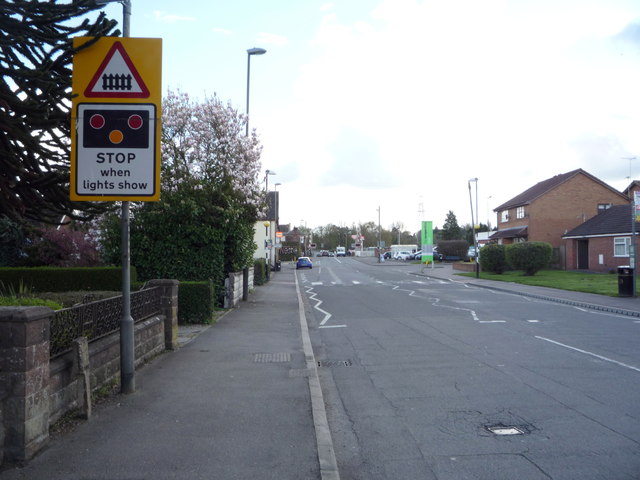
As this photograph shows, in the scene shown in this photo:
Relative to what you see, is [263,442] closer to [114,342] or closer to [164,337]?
[114,342]

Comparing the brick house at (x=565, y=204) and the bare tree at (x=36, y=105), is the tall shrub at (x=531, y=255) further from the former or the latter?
the bare tree at (x=36, y=105)

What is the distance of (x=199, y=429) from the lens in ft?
18.5

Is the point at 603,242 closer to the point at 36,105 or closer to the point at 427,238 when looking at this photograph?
the point at 427,238

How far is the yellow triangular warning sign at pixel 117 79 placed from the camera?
6750 millimetres

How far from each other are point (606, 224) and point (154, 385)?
42.0 metres

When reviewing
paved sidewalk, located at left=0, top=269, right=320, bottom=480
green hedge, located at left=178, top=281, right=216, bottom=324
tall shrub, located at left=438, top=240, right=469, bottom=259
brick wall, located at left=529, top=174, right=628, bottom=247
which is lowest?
paved sidewalk, located at left=0, top=269, right=320, bottom=480

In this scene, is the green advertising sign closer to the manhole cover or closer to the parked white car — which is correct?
the parked white car

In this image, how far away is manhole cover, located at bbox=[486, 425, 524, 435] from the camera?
5.74 metres

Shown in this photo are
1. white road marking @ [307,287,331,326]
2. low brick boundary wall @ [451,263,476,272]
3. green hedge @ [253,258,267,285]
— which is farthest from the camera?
low brick boundary wall @ [451,263,476,272]

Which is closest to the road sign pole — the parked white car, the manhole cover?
the manhole cover

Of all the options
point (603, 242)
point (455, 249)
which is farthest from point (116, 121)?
point (455, 249)

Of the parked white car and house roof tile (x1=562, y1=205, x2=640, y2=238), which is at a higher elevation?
house roof tile (x1=562, y1=205, x2=640, y2=238)

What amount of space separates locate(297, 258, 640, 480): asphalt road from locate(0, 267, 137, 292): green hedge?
6062 millimetres

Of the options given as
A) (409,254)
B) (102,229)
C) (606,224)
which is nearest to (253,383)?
(102,229)
